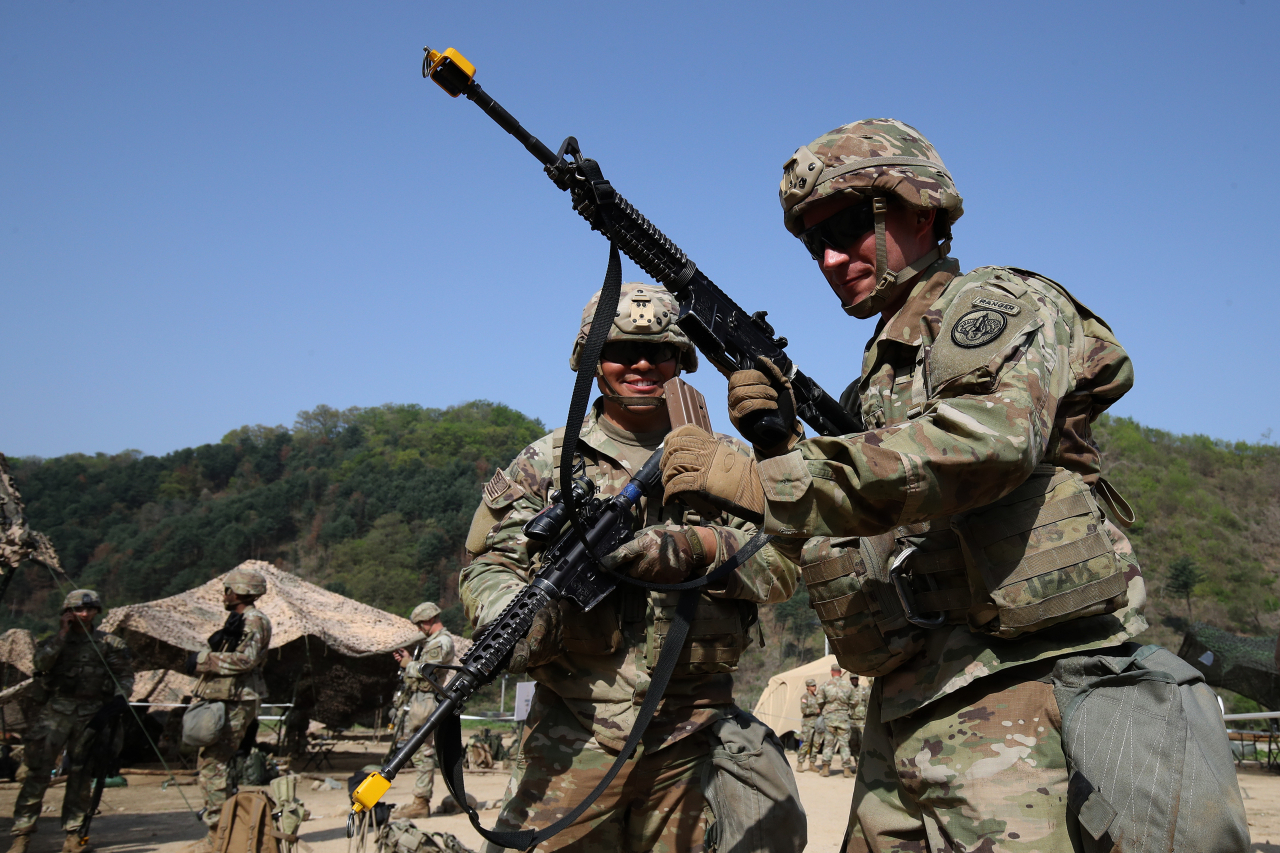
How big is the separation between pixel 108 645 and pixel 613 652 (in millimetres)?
7981

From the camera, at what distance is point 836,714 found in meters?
15.7

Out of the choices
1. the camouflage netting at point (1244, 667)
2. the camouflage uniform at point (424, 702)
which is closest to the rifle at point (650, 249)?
the camouflage uniform at point (424, 702)

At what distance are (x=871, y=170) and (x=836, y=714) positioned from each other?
577 inches

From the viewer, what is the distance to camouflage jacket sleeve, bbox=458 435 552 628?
367cm

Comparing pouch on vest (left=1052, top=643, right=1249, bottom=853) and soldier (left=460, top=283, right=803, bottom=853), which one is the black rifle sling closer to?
soldier (left=460, top=283, right=803, bottom=853)

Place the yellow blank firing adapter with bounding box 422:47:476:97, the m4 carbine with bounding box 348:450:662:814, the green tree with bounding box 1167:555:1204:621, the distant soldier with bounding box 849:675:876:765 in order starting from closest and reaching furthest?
the yellow blank firing adapter with bounding box 422:47:476:97
the m4 carbine with bounding box 348:450:662:814
the distant soldier with bounding box 849:675:876:765
the green tree with bounding box 1167:555:1204:621

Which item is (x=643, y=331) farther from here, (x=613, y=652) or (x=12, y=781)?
(x=12, y=781)

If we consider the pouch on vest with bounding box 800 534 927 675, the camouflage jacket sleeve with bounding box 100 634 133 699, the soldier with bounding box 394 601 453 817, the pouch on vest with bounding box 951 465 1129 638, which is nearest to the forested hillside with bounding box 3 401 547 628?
the soldier with bounding box 394 601 453 817

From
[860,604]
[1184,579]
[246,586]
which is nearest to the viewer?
[860,604]

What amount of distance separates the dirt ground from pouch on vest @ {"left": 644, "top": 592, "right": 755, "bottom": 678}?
422 cm

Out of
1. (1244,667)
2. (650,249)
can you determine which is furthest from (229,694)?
(1244,667)

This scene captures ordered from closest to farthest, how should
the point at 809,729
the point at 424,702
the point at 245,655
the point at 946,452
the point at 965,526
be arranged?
the point at 946,452 → the point at 965,526 → the point at 245,655 → the point at 424,702 → the point at 809,729

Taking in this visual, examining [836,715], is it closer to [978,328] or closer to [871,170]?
[871,170]

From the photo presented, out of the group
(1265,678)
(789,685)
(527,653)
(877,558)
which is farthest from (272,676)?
(1265,678)
